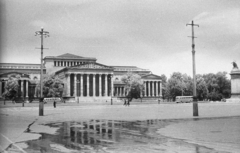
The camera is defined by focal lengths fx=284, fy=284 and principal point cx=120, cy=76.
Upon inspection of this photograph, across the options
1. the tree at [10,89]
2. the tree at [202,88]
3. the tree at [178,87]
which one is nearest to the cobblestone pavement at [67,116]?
the tree at [10,89]

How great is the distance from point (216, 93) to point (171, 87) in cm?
2094

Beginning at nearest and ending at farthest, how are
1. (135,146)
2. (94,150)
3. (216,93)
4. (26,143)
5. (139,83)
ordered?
(94,150) → (135,146) → (26,143) → (216,93) → (139,83)

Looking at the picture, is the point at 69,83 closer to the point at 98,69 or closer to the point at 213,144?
the point at 98,69

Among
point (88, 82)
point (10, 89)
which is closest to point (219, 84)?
point (88, 82)

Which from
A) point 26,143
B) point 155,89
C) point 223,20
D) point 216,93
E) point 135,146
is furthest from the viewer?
point 155,89

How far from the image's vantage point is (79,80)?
134125mm

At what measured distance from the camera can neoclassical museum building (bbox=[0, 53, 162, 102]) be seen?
131625 mm

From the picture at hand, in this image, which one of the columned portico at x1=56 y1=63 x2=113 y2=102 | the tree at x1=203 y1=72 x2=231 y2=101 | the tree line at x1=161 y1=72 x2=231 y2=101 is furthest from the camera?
the tree at x1=203 y1=72 x2=231 y2=101

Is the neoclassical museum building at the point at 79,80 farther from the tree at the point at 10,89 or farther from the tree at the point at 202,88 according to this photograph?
the tree at the point at 202,88

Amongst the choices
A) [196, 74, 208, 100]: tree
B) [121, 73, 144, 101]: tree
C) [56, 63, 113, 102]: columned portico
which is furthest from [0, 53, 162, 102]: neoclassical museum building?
[196, 74, 208, 100]: tree

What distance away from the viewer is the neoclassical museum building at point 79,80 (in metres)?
132

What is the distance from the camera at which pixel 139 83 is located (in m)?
135

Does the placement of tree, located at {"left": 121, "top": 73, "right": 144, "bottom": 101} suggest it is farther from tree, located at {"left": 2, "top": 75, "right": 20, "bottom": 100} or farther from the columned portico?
tree, located at {"left": 2, "top": 75, "right": 20, "bottom": 100}

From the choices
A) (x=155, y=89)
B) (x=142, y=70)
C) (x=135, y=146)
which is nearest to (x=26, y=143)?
(x=135, y=146)
